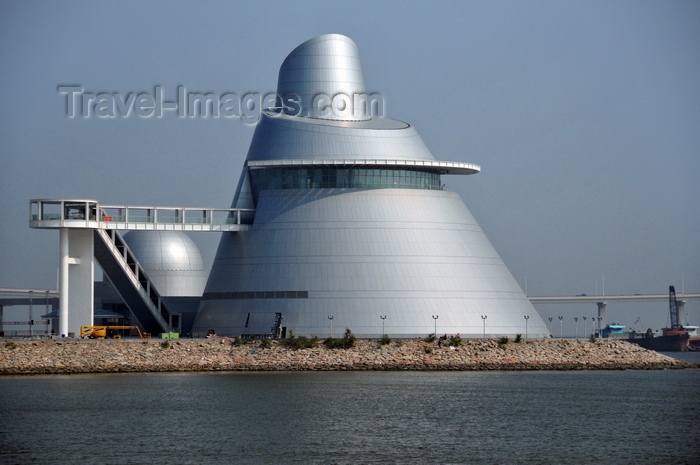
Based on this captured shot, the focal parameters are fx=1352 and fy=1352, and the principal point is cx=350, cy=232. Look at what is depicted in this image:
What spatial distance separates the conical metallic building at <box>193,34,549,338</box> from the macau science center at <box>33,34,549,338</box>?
0.11 meters

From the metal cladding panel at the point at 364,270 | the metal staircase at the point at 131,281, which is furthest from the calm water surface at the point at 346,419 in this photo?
the metal staircase at the point at 131,281

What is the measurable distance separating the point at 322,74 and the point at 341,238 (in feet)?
59.2

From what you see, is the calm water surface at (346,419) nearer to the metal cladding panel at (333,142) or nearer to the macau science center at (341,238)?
the macau science center at (341,238)

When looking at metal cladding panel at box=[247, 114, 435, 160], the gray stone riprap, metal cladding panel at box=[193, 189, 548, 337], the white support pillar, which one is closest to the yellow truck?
the white support pillar

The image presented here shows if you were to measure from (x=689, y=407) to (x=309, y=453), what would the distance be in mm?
31300

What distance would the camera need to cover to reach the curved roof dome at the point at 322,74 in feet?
423

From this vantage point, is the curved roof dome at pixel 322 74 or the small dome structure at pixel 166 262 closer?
the curved roof dome at pixel 322 74

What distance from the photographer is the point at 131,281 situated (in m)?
124

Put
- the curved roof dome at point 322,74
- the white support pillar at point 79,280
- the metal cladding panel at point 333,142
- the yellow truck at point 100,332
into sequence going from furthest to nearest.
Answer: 1. the curved roof dome at point 322,74
2. the metal cladding panel at point 333,142
3. the white support pillar at point 79,280
4. the yellow truck at point 100,332

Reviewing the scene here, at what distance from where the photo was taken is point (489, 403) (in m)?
87.1

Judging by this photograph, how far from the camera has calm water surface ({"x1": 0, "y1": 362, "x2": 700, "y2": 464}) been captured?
66625mm

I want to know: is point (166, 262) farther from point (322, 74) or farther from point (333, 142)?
point (333, 142)

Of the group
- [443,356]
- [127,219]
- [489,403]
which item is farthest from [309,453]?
[127,219]

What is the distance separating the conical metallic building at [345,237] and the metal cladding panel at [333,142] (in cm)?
12
